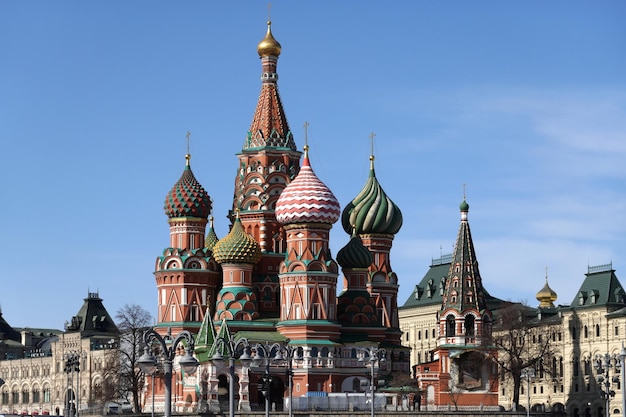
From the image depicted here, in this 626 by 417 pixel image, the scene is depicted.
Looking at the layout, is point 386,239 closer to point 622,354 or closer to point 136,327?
point 136,327

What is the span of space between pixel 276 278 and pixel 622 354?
53.2m

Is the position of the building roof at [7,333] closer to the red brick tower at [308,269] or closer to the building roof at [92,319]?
the building roof at [92,319]

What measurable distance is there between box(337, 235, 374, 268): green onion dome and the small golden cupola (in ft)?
105

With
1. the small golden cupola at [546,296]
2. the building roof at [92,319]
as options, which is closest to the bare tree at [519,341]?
the small golden cupola at [546,296]

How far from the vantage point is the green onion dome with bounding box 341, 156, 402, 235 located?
110750mm

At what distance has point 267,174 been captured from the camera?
351ft

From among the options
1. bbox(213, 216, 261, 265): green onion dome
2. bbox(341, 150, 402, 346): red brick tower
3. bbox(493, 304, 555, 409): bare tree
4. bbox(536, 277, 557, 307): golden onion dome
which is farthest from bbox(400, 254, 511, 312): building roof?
bbox(213, 216, 261, 265): green onion dome

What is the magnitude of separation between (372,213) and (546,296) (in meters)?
28.4

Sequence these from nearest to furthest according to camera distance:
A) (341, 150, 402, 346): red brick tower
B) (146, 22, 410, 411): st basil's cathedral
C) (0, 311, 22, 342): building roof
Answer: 1. (146, 22, 410, 411): st basil's cathedral
2. (341, 150, 402, 346): red brick tower
3. (0, 311, 22, 342): building roof

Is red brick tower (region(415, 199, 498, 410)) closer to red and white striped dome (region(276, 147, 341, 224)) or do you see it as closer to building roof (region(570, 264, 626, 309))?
red and white striped dome (region(276, 147, 341, 224))

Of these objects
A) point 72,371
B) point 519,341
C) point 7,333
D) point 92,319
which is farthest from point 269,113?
point 7,333

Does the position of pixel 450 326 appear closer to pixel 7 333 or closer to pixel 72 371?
pixel 72 371

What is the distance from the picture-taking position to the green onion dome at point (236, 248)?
336ft

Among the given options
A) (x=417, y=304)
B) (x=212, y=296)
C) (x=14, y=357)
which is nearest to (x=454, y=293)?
(x=212, y=296)
